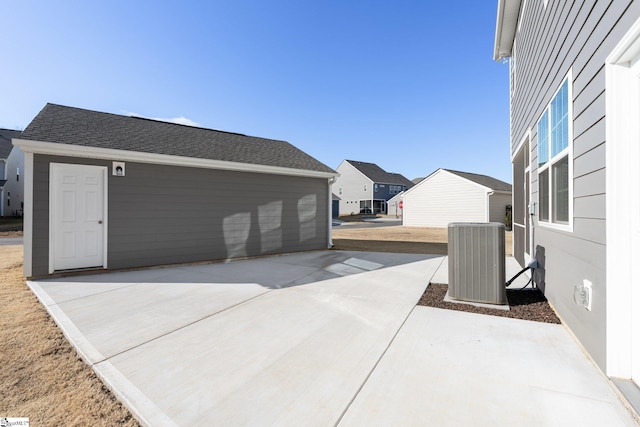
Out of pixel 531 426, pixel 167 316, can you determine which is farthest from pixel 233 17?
pixel 531 426

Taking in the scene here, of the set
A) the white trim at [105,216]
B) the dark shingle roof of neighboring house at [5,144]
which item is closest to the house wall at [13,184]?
the dark shingle roof of neighboring house at [5,144]

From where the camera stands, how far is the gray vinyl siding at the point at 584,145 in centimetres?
210

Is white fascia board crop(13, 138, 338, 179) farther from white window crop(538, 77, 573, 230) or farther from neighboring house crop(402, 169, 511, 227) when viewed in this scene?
neighboring house crop(402, 169, 511, 227)

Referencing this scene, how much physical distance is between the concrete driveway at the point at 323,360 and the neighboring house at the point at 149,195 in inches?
68.6

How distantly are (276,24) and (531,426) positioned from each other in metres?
12.8

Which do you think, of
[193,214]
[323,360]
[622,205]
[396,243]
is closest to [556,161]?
[622,205]

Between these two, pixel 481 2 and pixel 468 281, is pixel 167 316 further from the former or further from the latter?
pixel 481 2

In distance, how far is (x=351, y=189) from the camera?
136ft

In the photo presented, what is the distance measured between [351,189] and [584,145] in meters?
39.3

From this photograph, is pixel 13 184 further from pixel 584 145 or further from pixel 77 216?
pixel 584 145

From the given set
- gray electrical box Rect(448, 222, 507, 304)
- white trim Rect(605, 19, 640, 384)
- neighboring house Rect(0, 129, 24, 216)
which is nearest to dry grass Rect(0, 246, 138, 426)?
white trim Rect(605, 19, 640, 384)

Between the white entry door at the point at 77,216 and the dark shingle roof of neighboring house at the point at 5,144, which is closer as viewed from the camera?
the white entry door at the point at 77,216

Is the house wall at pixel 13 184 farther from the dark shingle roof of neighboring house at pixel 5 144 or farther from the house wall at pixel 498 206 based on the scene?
the house wall at pixel 498 206

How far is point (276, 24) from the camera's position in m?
10.7
